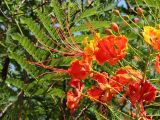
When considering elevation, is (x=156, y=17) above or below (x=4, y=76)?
above

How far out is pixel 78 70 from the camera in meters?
2.39

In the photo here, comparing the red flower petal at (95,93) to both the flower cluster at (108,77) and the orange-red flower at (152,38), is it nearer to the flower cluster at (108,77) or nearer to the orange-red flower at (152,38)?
the flower cluster at (108,77)

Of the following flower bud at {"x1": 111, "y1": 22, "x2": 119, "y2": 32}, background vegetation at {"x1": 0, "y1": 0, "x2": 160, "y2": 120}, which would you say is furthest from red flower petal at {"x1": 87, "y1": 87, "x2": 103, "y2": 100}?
flower bud at {"x1": 111, "y1": 22, "x2": 119, "y2": 32}

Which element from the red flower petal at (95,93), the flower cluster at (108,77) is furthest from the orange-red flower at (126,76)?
the red flower petal at (95,93)

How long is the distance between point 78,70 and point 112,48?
194 millimetres

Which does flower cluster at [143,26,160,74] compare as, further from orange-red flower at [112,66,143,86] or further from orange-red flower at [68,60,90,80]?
orange-red flower at [68,60,90,80]

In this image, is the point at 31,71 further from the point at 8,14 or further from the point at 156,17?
the point at 8,14

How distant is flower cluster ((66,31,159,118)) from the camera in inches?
89.7

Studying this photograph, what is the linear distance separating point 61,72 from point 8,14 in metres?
1.29

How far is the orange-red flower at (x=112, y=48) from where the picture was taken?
234cm

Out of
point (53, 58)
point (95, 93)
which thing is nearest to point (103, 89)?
point (95, 93)

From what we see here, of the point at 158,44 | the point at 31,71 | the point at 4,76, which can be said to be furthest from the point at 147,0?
the point at 4,76

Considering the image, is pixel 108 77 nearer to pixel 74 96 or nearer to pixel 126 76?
pixel 126 76

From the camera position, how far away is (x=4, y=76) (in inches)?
137
